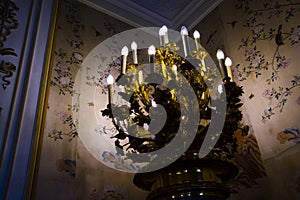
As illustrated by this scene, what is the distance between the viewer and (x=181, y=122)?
0.99 metres

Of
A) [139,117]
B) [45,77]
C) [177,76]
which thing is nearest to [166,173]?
[139,117]

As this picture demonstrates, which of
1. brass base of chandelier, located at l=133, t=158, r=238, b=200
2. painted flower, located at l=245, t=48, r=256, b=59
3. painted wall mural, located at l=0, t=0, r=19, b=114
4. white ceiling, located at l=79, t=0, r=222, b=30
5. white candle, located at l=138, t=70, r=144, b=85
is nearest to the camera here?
brass base of chandelier, located at l=133, t=158, r=238, b=200

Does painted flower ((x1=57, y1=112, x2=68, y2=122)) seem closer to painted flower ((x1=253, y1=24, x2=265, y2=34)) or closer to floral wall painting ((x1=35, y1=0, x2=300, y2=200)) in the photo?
floral wall painting ((x1=35, y1=0, x2=300, y2=200))

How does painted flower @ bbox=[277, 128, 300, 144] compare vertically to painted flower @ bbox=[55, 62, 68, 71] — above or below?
below

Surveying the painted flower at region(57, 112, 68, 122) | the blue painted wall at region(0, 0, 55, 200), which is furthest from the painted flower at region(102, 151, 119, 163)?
the blue painted wall at region(0, 0, 55, 200)

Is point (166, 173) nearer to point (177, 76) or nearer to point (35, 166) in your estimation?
point (177, 76)

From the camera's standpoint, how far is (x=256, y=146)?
1.44m

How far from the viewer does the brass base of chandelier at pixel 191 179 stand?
833 millimetres

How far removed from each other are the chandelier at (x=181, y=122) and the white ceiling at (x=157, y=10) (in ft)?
3.20

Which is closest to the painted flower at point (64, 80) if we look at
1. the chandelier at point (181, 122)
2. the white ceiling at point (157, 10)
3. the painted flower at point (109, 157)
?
the painted flower at point (109, 157)

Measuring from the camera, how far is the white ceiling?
210 centimetres

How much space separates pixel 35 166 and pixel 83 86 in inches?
21.4

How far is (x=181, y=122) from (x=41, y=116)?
0.73 m

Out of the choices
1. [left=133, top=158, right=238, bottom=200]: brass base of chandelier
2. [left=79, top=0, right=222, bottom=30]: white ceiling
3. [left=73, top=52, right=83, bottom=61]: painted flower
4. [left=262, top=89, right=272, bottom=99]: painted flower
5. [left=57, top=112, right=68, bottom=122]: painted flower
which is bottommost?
[left=133, top=158, right=238, bottom=200]: brass base of chandelier
